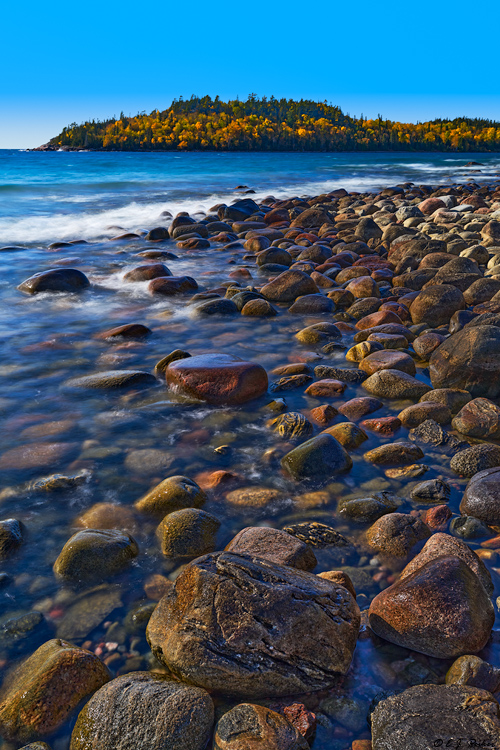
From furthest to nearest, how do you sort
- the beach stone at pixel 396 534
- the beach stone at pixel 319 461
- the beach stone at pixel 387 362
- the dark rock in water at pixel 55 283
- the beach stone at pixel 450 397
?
the dark rock in water at pixel 55 283 < the beach stone at pixel 387 362 < the beach stone at pixel 450 397 < the beach stone at pixel 319 461 < the beach stone at pixel 396 534

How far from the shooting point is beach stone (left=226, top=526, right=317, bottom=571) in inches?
100

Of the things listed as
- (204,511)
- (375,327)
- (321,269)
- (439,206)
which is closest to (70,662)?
(204,511)

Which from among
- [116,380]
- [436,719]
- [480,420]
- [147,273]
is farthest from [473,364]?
[147,273]

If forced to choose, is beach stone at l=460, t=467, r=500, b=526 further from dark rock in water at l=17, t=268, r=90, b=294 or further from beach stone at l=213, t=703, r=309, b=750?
dark rock in water at l=17, t=268, r=90, b=294

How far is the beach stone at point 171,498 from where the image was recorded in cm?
315

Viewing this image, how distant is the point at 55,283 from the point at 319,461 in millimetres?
6627

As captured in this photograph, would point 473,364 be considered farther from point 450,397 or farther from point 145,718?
point 145,718

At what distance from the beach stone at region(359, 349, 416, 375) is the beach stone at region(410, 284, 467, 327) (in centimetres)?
136

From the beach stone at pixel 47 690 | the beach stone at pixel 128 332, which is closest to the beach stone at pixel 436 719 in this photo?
the beach stone at pixel 47 690

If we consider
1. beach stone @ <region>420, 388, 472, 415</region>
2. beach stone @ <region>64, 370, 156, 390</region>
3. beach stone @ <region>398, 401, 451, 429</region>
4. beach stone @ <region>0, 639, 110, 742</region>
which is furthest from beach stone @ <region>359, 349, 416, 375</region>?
beach stone @ <region>0, 639, 110, 742</region>

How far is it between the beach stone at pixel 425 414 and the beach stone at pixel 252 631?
7.07 ft

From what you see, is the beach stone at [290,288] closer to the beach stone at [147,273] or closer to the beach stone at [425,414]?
the beach stone at [147,273]

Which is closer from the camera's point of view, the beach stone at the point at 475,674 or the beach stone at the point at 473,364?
the beach stone at the point at 475,674

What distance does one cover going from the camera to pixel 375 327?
5.97 m
